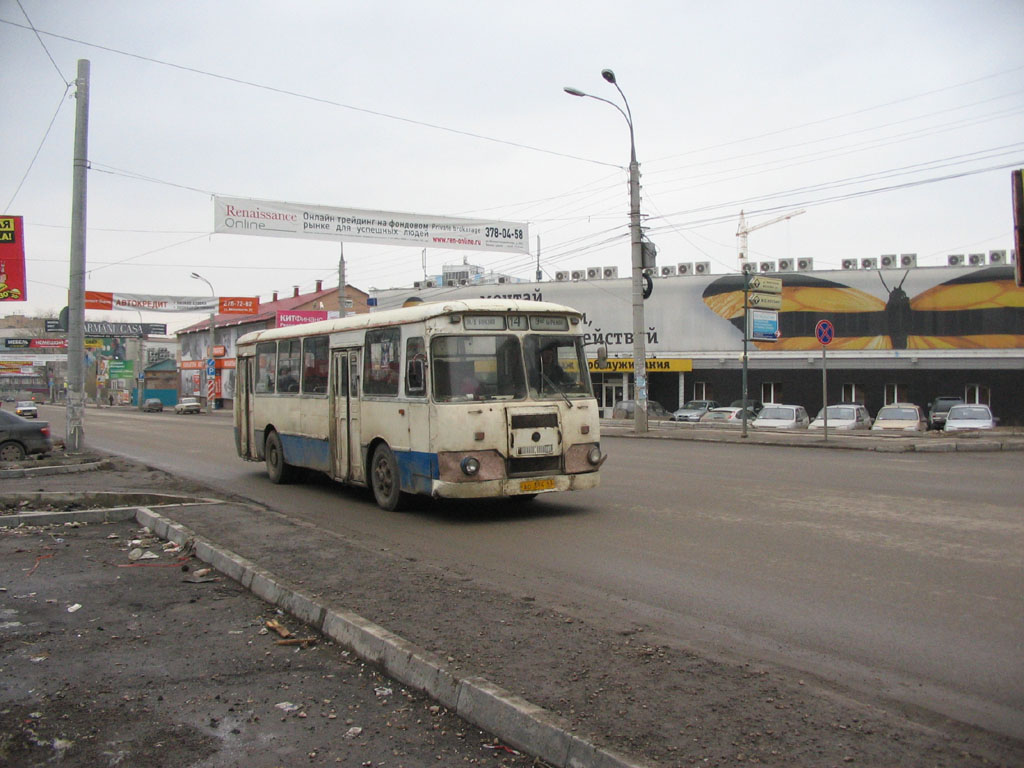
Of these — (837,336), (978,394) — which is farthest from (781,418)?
(978,394)

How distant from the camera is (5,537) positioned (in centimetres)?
984

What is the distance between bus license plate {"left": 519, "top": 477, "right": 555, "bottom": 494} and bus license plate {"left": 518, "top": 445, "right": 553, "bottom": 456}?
0.34m

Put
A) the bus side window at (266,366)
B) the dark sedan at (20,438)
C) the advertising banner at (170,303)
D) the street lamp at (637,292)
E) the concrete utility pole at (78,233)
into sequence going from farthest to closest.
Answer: the advertising banner at (170,303) < the street lamp at (637,292) < the dark sedan at (20,438) < the concrete utility pole at (78,233) < the bus side window at (266,366)

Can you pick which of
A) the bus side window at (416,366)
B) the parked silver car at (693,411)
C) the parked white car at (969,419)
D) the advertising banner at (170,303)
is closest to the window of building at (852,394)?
the parked silver car at (693,411)

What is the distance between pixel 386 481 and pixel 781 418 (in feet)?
67.5

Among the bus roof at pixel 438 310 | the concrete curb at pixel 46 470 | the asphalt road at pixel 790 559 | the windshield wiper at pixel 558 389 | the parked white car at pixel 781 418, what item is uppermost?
the bus roof at pixel 438 310

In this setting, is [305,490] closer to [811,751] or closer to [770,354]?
[811,751]

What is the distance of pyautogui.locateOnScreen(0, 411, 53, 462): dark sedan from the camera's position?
2022 cm

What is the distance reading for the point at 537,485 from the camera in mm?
10516

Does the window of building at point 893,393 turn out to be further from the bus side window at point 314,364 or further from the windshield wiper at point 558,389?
the windshield wiper at point 558,389

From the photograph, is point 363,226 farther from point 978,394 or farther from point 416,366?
point 978,394

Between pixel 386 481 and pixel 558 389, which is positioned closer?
pixel 558 389

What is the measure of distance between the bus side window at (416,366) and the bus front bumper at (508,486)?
4.05ft

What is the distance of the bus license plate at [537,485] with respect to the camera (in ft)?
34.3
